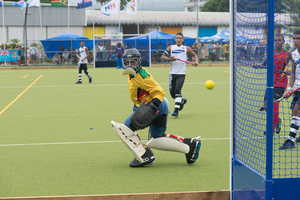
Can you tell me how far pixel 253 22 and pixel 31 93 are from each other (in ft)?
51.5

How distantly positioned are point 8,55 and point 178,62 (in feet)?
108

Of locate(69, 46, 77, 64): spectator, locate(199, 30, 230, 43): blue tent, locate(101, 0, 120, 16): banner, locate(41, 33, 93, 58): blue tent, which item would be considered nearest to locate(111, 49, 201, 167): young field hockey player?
locate(101, 0, 120, 16): banner

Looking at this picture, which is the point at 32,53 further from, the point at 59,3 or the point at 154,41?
the point at 154,41

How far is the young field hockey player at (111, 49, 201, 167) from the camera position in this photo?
Result: 7.36 meters

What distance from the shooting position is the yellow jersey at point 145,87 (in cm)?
738

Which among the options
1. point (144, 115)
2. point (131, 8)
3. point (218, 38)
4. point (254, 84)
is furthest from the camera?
point (218, 38)

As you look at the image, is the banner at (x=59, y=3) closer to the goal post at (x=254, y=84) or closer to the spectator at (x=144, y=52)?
the spectator at (x=144, y=52)

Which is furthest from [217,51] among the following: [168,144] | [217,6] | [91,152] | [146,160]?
[217,6]

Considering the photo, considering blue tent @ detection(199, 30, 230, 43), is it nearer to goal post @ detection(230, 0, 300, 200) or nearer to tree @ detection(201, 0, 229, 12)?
goal post @ detection(230, 0, 300, 200)

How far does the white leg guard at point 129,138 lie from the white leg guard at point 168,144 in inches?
8.8

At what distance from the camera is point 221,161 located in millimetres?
8086

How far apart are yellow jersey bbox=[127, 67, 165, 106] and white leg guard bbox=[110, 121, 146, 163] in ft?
1.79

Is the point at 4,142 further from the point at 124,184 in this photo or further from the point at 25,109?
the point at 25,109

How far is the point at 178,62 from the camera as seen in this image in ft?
43.7
